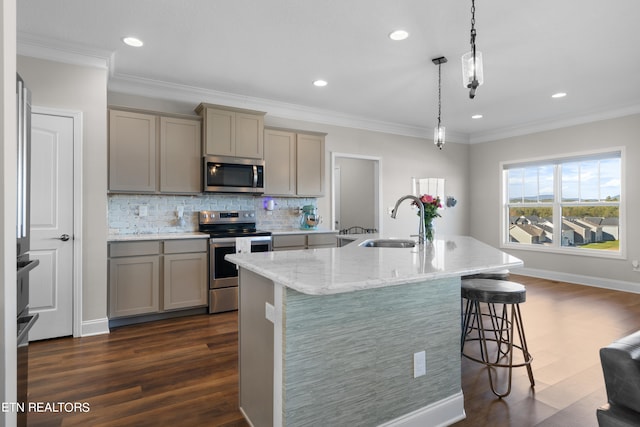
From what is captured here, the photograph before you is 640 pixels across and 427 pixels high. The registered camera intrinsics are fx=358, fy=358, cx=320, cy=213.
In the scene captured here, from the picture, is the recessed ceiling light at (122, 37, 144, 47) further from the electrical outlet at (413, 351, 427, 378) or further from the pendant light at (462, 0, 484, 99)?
the electrical outlet at (413, 351, 427, 378)

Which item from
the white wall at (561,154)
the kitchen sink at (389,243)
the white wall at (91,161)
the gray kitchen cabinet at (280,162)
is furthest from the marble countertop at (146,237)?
the white wall at (561,154)

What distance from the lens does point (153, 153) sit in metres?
3.92

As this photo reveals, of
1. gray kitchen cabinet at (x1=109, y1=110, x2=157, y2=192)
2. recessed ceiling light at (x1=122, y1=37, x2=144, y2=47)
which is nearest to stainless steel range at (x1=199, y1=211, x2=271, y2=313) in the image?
gray kitchen cabinet at (x1=109, y1=110, x2=157, y2=192)

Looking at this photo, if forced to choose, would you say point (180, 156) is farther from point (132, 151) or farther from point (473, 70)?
point (473, 70)

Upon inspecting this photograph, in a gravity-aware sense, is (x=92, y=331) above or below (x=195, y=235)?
below

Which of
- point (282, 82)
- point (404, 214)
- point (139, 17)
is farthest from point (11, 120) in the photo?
point (404, 214)

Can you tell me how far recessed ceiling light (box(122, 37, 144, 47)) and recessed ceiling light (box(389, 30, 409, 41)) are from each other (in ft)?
7.20

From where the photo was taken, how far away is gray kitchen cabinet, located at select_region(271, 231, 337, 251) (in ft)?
Answer: 14.7

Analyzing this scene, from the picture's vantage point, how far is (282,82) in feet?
13.7

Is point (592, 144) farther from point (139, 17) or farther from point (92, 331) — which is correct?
point (92, 331)

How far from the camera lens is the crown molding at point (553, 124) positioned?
16.6 ft

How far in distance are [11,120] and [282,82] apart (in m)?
3.33

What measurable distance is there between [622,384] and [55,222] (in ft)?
12.9

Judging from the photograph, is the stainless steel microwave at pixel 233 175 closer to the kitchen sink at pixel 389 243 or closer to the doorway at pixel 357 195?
the kitchen sink at pixel 389 243
